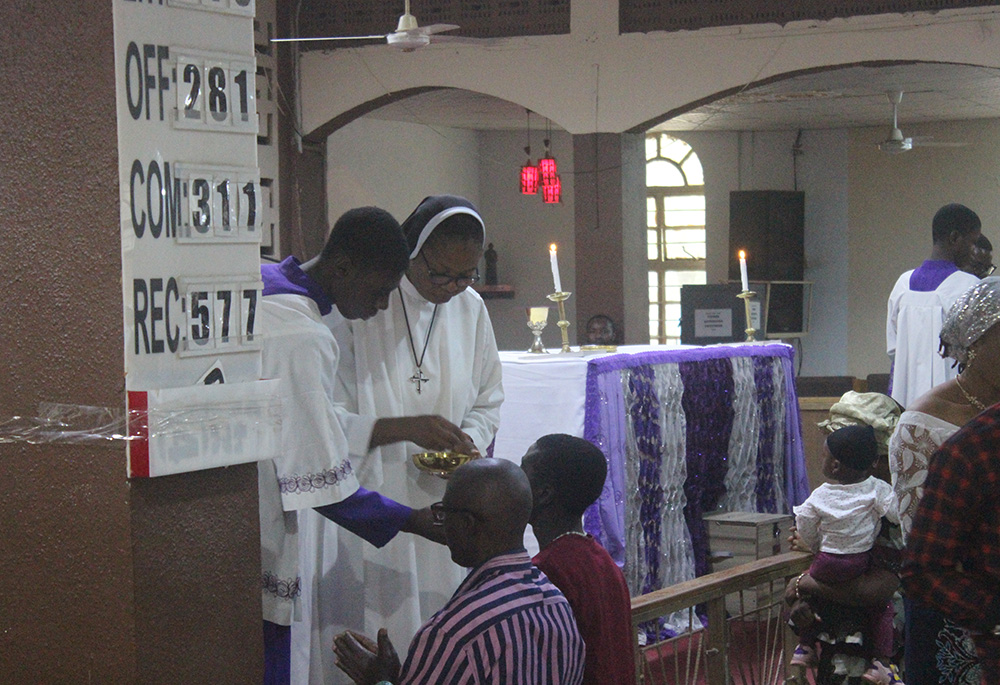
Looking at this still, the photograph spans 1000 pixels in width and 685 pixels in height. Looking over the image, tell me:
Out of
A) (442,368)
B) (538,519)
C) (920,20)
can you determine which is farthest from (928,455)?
(920,20)

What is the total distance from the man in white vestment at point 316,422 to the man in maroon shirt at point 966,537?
111 cm

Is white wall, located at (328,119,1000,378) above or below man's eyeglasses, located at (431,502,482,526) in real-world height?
above

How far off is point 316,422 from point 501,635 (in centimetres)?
75

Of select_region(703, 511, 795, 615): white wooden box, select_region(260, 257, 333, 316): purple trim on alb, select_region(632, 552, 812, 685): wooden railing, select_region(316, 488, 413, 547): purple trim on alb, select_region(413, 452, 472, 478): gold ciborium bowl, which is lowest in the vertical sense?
select_region(703, 511, 795, 615): white wooden box

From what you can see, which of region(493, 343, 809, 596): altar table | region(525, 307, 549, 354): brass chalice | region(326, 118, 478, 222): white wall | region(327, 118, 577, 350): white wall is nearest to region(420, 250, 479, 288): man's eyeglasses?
region(493, 343, 809, 596): altar table

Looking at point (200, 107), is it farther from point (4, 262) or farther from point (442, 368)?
point (442, 368)

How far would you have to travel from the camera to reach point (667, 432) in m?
5.67

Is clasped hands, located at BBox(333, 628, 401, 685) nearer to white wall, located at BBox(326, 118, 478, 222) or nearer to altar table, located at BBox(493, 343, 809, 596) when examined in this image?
altar table, located at BBox(493, 343, 809, 596)

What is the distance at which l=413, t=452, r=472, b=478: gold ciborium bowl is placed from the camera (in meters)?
2.83

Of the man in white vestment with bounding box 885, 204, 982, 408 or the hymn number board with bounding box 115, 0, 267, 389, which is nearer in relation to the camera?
the hymn number board with bounding box 115, 0, 267, 389

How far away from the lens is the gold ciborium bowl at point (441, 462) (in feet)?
9.27

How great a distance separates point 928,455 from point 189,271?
1.62 meters

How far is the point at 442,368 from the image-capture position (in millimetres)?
3156

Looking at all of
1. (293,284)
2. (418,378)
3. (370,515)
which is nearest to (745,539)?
(418,378)
